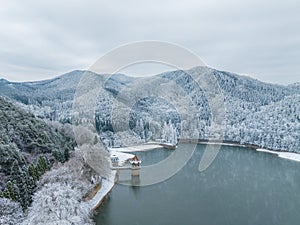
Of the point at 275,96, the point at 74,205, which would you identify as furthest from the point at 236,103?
the point at 74,205

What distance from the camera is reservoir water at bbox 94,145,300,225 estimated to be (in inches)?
429

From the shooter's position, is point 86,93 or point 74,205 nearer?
point 74,205

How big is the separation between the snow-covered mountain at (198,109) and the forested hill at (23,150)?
1440 cm

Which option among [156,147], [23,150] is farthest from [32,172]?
[156,147]

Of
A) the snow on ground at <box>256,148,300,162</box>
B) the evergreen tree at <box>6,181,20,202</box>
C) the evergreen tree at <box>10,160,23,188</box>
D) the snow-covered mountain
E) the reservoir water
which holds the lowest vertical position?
the reservoir water

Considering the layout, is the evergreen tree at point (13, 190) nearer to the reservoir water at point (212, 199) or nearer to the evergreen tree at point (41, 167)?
the evergreen tree at point (41, 167)

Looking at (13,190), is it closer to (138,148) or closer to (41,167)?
(41,167)

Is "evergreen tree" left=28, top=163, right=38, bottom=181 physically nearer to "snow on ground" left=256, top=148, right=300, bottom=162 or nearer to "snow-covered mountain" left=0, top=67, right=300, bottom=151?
"snow-covered mountain" left=0, top=67, right=300, bottom=151

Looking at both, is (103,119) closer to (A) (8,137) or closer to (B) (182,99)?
(B) (182,99)

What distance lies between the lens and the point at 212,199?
13.1 m

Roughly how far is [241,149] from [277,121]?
971 cm

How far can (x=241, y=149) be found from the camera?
2923 cm

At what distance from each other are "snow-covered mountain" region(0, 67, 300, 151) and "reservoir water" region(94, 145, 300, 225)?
526 inches

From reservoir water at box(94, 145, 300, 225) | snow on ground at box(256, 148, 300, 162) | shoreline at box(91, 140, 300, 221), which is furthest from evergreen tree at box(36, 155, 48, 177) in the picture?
snow on ground at box(256, 148, 300, 162)
